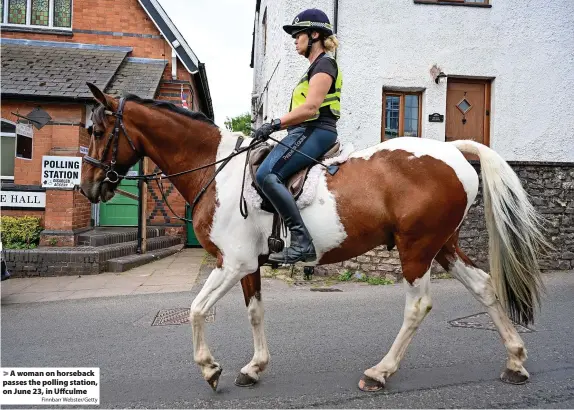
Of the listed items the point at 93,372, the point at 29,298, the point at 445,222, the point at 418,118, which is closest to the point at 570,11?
the point at 418,118

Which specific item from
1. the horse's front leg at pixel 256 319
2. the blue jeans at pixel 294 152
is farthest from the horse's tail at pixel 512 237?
the horse's front leg at pixel 256 319

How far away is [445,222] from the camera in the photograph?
3.35 m

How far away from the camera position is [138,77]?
11492 millimetres

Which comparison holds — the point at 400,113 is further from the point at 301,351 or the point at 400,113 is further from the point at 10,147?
the point at 10,147

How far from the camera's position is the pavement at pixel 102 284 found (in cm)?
685

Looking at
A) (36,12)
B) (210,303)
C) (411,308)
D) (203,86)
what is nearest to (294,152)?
(210,303)

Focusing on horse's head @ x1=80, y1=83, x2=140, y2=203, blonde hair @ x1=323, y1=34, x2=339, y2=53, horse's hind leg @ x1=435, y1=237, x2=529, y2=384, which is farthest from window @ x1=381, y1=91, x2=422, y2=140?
horse's head @ x1=80, y1=83, x2=140, y2=203

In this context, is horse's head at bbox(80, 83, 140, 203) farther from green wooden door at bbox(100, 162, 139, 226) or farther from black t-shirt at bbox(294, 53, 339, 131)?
green wooden door at bbox(100, 162, 139, 226)

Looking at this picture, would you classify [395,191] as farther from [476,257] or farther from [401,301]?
[476,257]

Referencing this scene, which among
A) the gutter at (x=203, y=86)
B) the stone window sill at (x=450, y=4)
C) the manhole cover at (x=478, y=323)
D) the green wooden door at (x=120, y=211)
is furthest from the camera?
the gutter at (x=203, y=86)

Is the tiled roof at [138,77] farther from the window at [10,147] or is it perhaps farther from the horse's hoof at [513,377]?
the horse's hoof at [513,377]

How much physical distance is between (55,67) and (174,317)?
890 cm

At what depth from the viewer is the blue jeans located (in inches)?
129

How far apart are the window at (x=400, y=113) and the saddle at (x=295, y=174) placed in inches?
217
